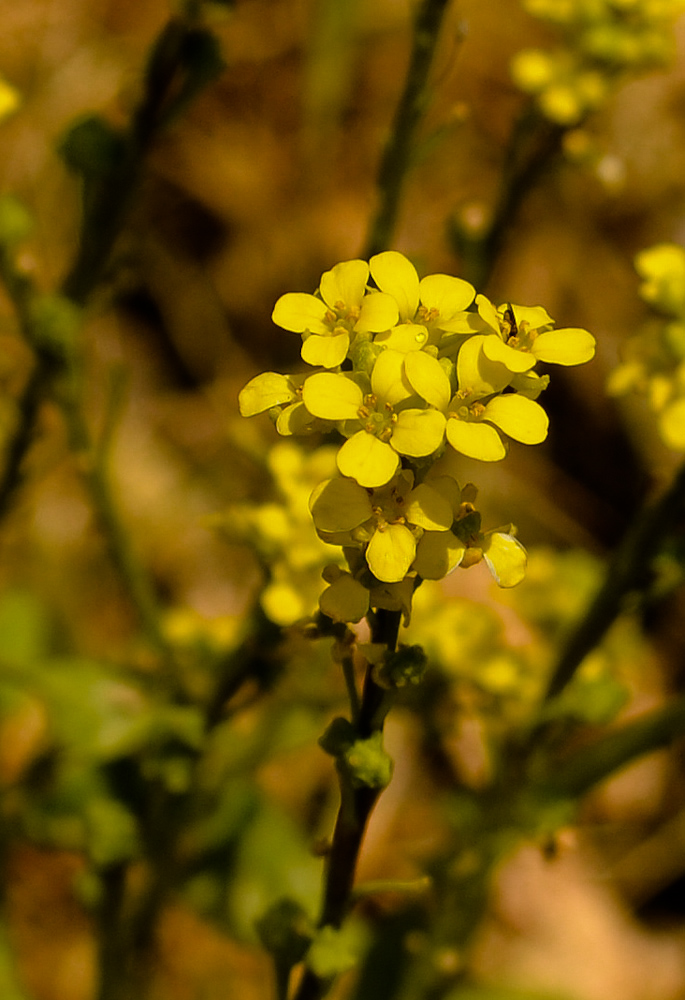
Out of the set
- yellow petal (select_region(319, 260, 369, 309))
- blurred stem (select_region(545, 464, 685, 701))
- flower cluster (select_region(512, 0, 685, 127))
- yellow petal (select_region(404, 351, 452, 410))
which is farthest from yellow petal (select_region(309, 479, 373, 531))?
flower cluster (select_region(512, 0, 685, 127))

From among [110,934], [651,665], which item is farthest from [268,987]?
[651,665]

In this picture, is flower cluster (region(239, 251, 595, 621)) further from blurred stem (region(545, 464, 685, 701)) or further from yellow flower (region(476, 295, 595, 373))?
blurred stem (region(545, 464, 685, 701))

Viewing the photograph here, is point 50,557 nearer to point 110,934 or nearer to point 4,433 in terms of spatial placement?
point 4,433

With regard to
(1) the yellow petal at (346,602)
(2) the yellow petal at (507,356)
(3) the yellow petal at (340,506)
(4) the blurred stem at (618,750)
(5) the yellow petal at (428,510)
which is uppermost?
(2) the yellow petal at (507,356)

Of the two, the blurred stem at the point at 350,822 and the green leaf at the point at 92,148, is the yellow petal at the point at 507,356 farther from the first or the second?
the green leaf at the point at 92,148

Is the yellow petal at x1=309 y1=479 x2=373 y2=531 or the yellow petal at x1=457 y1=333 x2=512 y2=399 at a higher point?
the yellow petal at x1=457 y1=333 x2=512 y2=399

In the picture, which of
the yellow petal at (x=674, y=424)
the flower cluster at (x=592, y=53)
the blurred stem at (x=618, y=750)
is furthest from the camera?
the flower cluster at (x=592, y=53)

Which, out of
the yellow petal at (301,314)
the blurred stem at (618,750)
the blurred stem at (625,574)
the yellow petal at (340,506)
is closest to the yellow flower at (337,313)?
the yellow petal at (301,314)
